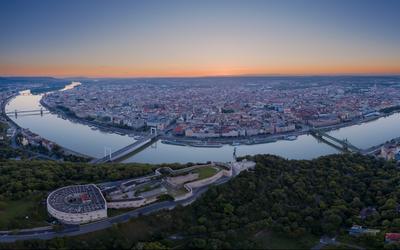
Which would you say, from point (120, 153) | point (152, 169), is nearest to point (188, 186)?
point (152, 169)

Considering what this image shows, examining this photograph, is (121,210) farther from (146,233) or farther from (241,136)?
(241,136)

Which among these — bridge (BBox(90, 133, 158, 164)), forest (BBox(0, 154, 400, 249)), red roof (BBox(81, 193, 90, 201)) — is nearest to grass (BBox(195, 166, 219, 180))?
forest (BBox(0, 154, 400, 249))

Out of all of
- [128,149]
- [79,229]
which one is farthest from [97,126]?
[79,229]

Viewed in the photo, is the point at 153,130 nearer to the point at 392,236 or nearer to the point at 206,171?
the point at 206,171

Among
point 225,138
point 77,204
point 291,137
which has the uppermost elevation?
point 77,204

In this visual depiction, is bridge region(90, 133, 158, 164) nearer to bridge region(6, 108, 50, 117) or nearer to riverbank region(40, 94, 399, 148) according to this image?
riverbank region(40, 94, 399, 148)
